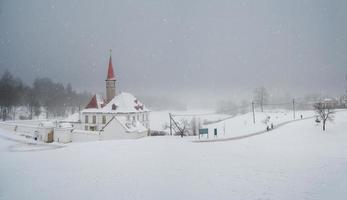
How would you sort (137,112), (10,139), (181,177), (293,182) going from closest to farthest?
(293,182)
(181,177)
(10,139)
(137,112)

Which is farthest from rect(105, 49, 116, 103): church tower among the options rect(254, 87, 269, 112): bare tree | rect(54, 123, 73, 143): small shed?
rect(254, 87, 269, 112): bare tree

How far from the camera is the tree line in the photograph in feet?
208

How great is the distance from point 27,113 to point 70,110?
18.7 m

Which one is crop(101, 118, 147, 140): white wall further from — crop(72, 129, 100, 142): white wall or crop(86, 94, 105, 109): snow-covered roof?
crop(86, 94, 105, 109): snow-covered roof

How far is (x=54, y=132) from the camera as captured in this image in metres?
37.0

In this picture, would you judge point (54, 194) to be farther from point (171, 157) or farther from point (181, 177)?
point (171, 157)

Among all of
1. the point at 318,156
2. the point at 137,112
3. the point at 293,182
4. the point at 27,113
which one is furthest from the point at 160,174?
the point at 27,113

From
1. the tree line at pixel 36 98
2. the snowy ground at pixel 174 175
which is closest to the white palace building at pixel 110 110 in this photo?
the tree line at pixel 36 98

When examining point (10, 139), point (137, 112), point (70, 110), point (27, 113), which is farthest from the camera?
point (70, 110)

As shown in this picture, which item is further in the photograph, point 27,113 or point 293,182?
point 27,113

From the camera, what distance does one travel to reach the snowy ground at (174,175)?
1119 cm

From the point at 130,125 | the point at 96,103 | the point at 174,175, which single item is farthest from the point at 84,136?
the point at 174,175

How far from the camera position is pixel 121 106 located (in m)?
52.2

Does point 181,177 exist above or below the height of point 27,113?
below
